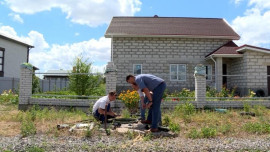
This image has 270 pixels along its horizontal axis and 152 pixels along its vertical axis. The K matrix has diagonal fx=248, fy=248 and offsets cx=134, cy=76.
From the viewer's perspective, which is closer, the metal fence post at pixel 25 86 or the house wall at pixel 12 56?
the metal fence post at pixel 25 86

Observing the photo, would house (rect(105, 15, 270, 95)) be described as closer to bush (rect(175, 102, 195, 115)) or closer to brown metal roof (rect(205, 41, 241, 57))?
brown metal roof (rect(205, 41, 241, 57))

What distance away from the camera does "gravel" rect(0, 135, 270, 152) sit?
180 inches

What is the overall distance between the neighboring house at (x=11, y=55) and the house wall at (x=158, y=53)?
12.9 m

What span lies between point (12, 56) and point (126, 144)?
2273 cm

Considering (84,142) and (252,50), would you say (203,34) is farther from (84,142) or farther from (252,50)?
(84,142)

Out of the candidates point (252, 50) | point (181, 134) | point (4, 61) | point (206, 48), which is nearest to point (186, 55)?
point (206, 48)

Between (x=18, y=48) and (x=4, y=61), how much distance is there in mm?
2888

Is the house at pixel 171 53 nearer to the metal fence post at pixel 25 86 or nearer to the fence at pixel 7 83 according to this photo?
the metal fence post at pixel 25 86

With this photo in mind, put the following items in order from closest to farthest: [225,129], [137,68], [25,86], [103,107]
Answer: [225,129] < [103,107] < [25,86] < [137,68]

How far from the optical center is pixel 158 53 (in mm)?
15727

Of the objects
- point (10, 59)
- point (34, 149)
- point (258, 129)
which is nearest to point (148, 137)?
point (34, 149)

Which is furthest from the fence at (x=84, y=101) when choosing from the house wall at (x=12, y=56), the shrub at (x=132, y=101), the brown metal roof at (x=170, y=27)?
the house wall at (x=12, y=56)

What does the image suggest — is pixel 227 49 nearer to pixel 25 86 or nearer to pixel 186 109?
pixel 186 109

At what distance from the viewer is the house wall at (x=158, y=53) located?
51.0 ft
